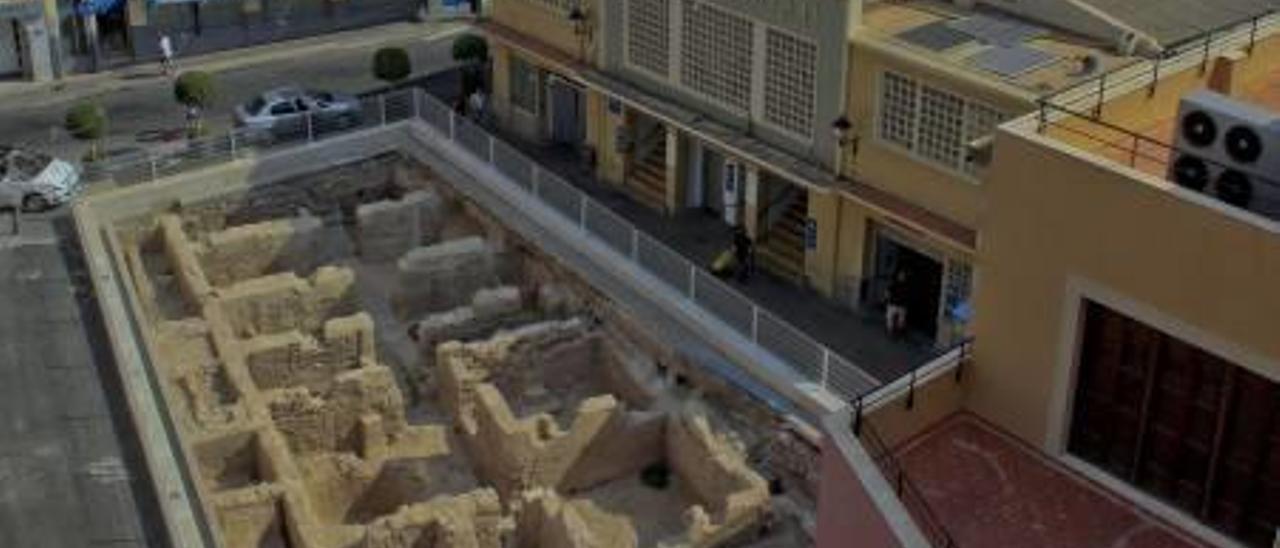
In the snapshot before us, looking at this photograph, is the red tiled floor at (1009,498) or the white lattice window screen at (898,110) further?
the white lattice window screen at (898,110)

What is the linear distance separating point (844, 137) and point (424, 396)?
1125cm

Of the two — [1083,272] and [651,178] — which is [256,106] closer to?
[651,178]

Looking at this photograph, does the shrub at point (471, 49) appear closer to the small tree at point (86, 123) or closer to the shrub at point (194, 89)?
the shrub at point (194, 89)

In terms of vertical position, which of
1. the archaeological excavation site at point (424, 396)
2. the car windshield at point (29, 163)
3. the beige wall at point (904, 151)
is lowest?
the archaeological excavation site at point (424, 396)

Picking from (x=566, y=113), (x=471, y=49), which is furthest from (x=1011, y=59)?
(x=471, y=49)

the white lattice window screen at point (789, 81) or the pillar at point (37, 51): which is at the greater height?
the white lattice window screen at point (789, 81)

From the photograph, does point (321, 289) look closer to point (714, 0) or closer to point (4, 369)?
point (4, 369)

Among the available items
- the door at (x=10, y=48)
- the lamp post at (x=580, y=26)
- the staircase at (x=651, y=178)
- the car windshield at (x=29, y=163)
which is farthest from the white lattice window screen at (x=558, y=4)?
the door at (x=10, y=48)

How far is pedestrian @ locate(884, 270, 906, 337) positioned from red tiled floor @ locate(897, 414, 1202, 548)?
51.7ft

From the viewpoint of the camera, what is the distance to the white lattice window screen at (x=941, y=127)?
32.9m

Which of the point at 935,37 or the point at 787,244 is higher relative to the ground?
the point at 935,37

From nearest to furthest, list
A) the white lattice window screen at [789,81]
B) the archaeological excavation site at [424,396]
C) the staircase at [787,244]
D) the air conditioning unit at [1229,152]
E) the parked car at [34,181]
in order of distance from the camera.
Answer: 1. the air conditioning unit at [1229,152]
2. the archaeological excavation site at [424,396]
3. the white lattice window screen at [789,81]
4. the staircase at [787,244]
5. the parked car at [34,181]

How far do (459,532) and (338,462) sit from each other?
4143 millimetres

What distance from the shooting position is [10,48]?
167ft
